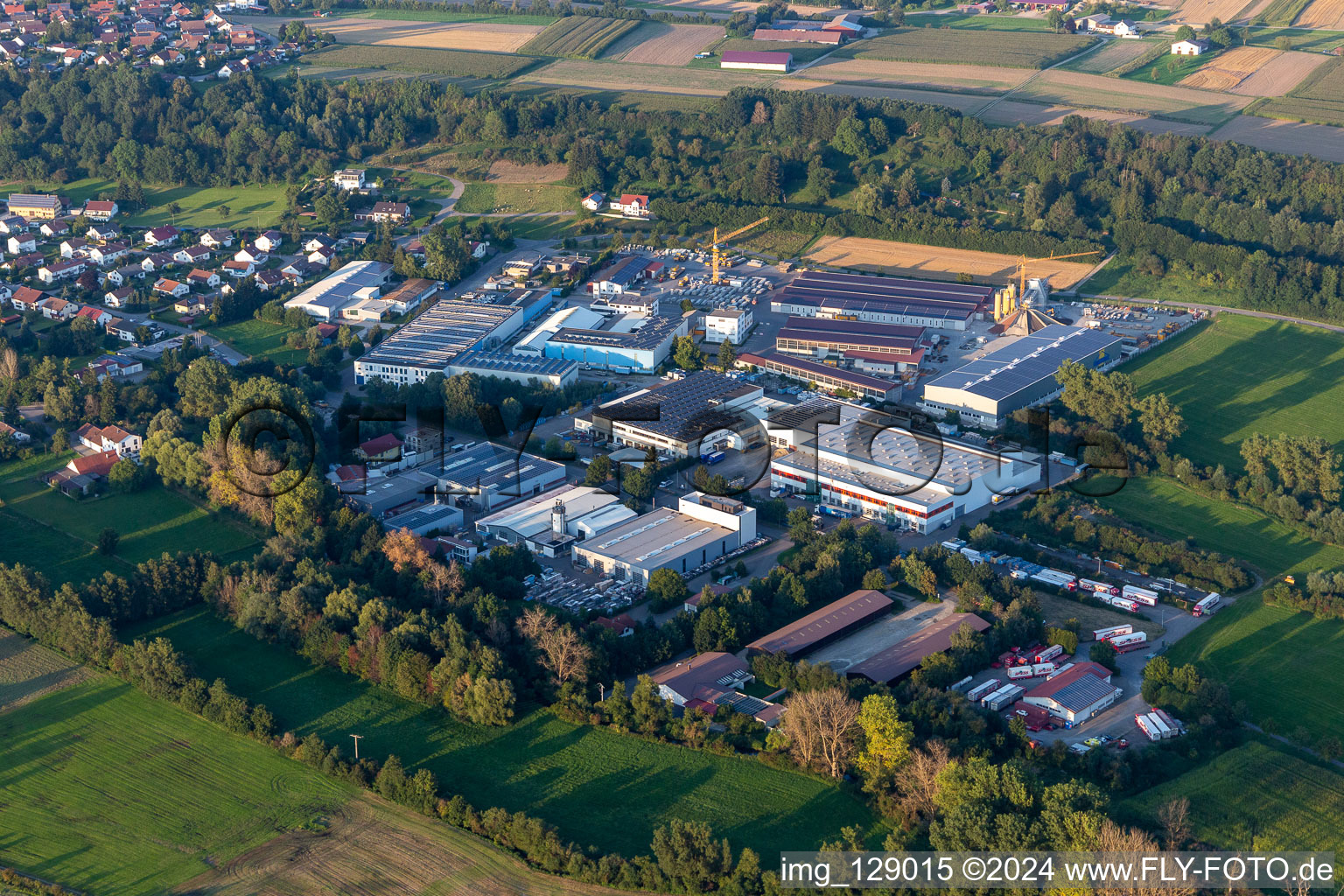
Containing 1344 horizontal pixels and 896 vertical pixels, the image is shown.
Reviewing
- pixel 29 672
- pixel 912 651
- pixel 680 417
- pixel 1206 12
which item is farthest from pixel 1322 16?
pixel 29 672

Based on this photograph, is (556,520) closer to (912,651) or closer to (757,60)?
(912,651)

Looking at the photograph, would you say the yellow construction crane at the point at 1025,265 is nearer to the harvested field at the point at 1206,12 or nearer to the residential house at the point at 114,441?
the residential house at the point at 114,441

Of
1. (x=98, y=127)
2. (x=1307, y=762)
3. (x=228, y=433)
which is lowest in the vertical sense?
(x=1307, y=762)

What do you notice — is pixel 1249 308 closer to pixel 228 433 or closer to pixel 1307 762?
pixel 1307 762

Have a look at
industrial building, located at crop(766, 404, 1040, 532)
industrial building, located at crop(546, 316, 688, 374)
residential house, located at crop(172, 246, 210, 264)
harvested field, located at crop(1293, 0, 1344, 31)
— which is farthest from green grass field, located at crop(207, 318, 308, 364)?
harvested field, located at crop(1293, 0, 1344, 31)

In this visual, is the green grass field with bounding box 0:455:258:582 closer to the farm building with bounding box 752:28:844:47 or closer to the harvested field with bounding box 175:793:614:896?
the harvested field with bounding box 175:793:614:896

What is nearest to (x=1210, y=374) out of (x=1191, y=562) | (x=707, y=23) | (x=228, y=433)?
(x=1191, y=562)

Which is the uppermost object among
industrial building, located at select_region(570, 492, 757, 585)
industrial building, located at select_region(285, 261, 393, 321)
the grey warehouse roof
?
industrial building, located at select_region(285, 261, 393, 321)
